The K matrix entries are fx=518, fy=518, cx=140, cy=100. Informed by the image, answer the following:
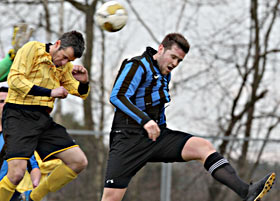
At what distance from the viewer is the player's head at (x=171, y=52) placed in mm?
4289

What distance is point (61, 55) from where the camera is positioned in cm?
469

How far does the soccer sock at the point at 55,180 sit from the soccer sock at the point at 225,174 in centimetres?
155

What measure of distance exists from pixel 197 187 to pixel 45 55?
16.8 ft

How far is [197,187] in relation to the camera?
29.7 ft

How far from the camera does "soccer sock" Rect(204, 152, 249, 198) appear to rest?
3.91 metres

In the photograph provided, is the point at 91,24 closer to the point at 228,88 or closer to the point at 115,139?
the point at 228,88

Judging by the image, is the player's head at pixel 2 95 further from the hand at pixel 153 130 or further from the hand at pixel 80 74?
the hand at pixel 153 130

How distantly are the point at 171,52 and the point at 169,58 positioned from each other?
6 cm

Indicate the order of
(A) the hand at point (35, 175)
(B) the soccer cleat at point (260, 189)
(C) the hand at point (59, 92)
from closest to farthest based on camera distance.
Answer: (B) the soccer cleat at point (260, 189), (C) the hand at point (59, 92), (A) the hand at point (35, 175)

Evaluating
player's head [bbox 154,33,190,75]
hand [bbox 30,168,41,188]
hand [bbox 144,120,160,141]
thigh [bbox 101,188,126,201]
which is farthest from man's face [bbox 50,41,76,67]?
hand [bbox 30,168,41,188]

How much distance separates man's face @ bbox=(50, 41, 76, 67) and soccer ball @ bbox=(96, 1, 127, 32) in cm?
63

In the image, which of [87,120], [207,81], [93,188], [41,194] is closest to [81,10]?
[87,120]

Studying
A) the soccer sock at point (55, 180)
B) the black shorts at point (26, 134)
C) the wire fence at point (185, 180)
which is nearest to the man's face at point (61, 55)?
the black shorts at point (26, 134)

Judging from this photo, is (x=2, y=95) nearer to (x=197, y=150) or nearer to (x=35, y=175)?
(x=35, y=175)
